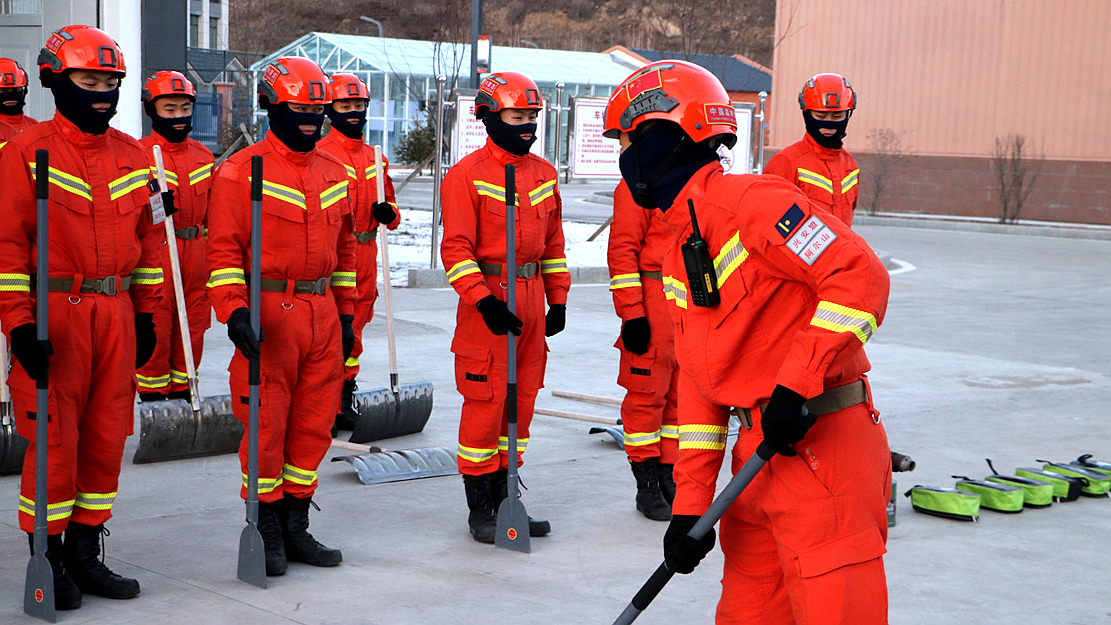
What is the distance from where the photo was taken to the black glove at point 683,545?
3.11m

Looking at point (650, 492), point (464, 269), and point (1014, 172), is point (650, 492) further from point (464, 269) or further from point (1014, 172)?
point (1014, 172)

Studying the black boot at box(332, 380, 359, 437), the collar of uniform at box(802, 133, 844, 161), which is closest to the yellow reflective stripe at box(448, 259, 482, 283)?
the black boot at box(332, 380, 359, 437)

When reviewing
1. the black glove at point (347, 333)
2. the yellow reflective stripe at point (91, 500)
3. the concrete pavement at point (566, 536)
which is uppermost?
the black glove at point (347, 333)

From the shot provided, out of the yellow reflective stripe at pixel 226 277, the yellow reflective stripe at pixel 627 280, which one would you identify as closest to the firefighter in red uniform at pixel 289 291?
the yellow reflective stripe at pixel 226 277

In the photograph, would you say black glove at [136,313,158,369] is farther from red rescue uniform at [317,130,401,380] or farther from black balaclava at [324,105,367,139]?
black balaclava at [324,105,367,139]

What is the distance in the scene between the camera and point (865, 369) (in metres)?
3.27

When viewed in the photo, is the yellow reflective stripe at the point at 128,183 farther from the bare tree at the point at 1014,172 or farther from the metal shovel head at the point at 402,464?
the bare tree at the point at 1014,172

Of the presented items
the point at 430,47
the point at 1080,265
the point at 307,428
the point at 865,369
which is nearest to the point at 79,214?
the point at 307,428

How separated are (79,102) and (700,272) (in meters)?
2.82

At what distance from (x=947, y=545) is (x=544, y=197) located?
255cm

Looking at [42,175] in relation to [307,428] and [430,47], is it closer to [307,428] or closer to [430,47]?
[307,428]

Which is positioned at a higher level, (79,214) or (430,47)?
(430,47)

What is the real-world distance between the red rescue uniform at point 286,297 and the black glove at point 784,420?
273cm

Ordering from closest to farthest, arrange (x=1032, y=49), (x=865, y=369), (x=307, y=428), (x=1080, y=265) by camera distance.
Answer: (x=865, y=369)
(x=307, y=428)
(x=1080, y=265)
(x=1032, y=49)
